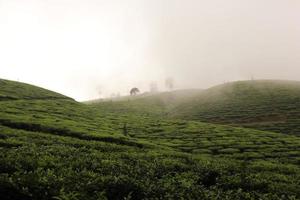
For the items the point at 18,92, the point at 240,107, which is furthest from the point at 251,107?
the point at 18,92

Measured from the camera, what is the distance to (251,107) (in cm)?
9181

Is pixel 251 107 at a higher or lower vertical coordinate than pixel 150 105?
lower

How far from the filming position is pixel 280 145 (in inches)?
1847

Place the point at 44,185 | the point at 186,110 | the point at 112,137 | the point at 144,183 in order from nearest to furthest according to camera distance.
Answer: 1. the point at 44,185
2. the point at 144,183
3. the point at 112,137
4. the point at 186,110

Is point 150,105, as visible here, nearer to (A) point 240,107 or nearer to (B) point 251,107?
(A) point 240,107

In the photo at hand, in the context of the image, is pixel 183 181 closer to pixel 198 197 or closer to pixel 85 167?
pixel 198 197

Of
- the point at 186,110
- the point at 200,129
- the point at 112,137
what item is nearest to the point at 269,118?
the point at 200,129

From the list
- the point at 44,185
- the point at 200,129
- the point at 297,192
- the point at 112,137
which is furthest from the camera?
the point at 200,129

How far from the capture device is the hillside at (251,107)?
7519cm

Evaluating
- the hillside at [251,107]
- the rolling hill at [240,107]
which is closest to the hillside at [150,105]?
the rolling hill at [240,107]

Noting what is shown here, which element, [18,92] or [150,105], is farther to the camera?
[150,105]

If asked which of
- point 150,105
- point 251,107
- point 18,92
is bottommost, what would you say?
point 251,107

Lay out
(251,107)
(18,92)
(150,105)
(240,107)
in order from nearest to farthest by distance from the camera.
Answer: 1. (18,92)
2. (251,107)
3. (240,107)
4. (150,105)

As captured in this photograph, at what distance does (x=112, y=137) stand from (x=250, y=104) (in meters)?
61.2
